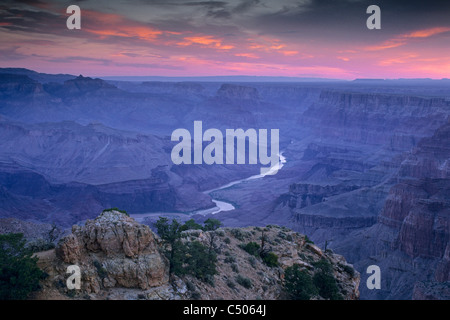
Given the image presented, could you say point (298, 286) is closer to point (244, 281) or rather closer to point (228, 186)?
point (244, 281)

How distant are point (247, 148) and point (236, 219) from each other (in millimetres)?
83990

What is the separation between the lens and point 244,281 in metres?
21.2

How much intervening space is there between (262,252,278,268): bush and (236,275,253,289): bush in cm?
338

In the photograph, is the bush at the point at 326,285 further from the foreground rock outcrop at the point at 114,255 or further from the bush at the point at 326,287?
the foreground rock outcrop at the point at 114,255

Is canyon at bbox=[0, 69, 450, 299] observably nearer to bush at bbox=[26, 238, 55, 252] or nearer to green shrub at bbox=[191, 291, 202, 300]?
green shrub at bbox=[191, 291, 202, 300]

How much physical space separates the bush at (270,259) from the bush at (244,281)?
133 inches

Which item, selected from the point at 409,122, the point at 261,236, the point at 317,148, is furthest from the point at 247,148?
the point at 261,236

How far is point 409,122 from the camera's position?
129 metres

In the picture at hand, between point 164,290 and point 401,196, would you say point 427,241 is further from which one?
point 164,290

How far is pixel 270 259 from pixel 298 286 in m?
3.57

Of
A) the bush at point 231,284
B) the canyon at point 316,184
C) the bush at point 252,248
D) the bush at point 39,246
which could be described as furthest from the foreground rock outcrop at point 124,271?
the canyon at point 316,184

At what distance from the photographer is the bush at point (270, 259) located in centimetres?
2447
